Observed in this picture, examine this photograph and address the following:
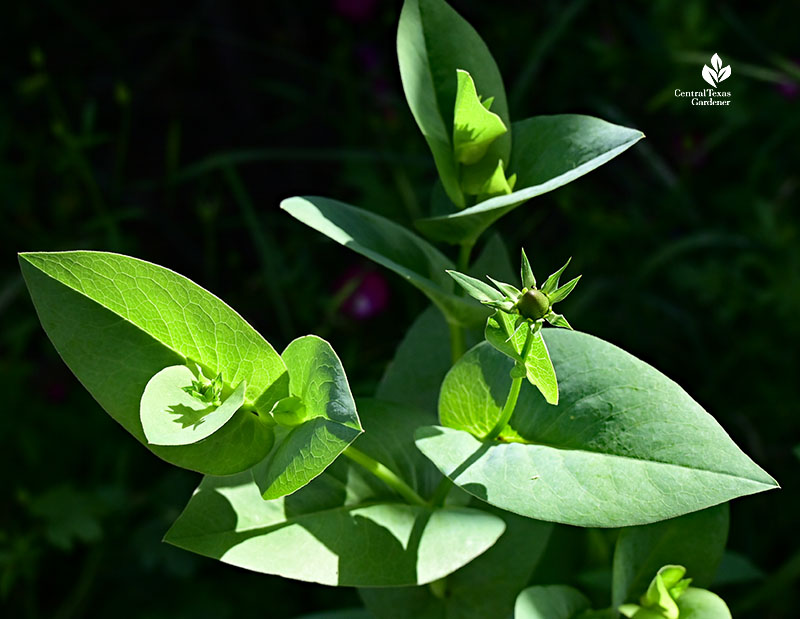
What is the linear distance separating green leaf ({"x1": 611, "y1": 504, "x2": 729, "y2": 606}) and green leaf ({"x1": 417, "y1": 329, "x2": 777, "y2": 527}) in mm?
95

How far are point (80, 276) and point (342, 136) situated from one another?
0.98 metres

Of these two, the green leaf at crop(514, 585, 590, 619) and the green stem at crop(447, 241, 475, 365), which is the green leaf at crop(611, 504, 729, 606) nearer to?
the green leaf at crop(514, 585, 590, 619)

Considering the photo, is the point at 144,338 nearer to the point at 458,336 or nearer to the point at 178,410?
the point at 178,410

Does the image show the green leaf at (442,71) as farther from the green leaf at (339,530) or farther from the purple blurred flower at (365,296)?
the purple blurred flower at (365,296)

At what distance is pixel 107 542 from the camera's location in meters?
0.98

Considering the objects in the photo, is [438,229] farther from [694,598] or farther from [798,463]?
[798,463]

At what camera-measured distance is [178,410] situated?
415 millimetres

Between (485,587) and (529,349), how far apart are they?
0.24 metres

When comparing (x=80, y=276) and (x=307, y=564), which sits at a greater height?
(x=80, y=276)

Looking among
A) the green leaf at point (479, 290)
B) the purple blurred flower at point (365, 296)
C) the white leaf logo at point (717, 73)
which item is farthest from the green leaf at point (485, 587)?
the white leaf logo at point (717, 73)

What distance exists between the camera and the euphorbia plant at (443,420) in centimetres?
41

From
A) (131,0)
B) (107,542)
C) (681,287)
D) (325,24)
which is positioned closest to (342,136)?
(325,24)

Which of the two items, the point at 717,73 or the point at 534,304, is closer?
the point at 534,304

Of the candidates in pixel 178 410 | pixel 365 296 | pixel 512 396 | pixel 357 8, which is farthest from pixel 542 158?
pixel 357 8
